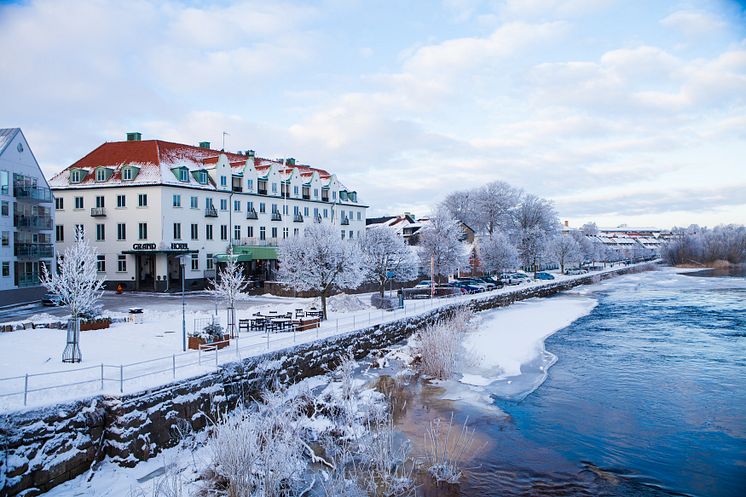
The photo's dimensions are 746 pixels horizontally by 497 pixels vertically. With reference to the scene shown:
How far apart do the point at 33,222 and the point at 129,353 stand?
87.5ft

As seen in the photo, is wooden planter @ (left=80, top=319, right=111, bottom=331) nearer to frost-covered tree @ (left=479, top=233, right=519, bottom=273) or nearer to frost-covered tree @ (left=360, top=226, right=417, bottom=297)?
frost-covered tree @ (left=360, top=226, right=417, bottom=297)

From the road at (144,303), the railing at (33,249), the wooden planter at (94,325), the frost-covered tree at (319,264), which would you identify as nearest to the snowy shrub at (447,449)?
the frost-covered tree at (319,264)

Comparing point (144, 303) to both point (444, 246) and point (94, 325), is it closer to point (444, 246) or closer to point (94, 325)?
point (94, 325)

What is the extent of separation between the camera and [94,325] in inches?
971

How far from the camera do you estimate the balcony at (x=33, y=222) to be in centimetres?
3834

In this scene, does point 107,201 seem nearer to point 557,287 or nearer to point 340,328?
point 340,328

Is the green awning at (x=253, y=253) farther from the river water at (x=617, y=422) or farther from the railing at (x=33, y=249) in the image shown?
the river water at (x=617, y=422)

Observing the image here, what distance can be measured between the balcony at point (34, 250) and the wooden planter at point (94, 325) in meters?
18.2

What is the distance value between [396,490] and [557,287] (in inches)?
2189

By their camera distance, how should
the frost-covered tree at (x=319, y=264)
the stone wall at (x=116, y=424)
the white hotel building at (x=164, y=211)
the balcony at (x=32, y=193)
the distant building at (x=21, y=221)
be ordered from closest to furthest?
the stone wall at (x=116, y=424) < the frost-covered tree at (x=319, y=264) < the distant building at (x=21, y=221) < the balcony at (x=32, y=193) < the white hotel building at (x=164, y=211)

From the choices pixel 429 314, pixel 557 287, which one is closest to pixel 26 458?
pixel 429 314

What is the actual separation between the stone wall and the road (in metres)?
15.7

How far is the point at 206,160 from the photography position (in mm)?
51281

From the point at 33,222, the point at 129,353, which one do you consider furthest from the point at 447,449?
the point at 33,222
